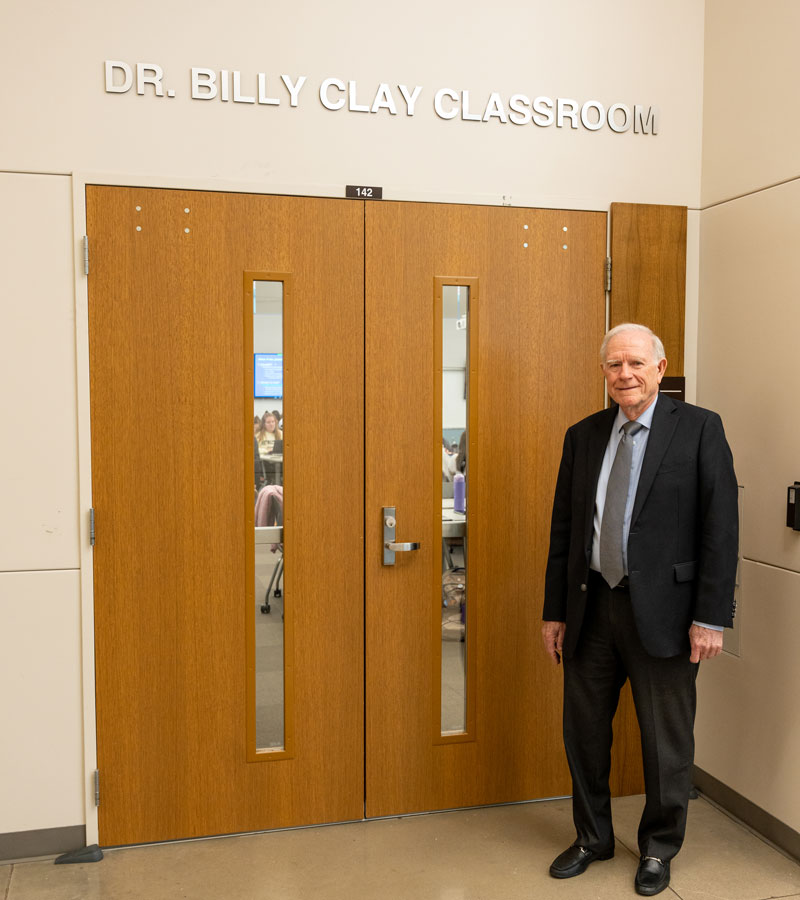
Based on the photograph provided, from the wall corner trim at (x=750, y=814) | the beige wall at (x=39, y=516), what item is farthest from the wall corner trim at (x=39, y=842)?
the wall corner trim at (x=750, y=814)

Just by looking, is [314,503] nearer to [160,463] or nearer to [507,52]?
[160,463]

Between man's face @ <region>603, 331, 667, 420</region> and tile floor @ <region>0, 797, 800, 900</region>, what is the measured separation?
1578 millimetres

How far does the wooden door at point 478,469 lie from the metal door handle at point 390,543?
0.09ft

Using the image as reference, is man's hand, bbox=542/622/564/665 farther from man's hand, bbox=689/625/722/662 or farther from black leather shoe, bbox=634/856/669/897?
black leather shoe, bbox=634/856/669/897

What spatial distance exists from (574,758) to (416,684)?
0.66 m

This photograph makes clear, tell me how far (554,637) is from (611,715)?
1.06 feet

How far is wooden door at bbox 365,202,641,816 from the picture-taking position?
10.8 ft

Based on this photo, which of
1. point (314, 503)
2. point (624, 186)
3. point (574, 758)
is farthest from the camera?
point (624, 186)

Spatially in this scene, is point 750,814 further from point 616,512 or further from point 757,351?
point 757,351

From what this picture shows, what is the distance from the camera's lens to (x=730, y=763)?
3.44 metres

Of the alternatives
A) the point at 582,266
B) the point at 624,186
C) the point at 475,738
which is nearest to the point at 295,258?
the point at 582,266

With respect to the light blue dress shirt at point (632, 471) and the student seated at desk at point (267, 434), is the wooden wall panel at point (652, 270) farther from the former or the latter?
the student seated at desk at point (267, 434)

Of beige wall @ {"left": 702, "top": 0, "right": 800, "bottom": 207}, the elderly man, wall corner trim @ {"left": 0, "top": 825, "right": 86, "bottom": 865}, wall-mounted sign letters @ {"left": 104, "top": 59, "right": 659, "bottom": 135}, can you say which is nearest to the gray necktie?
the elderly man

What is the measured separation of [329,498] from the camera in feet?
10.7
